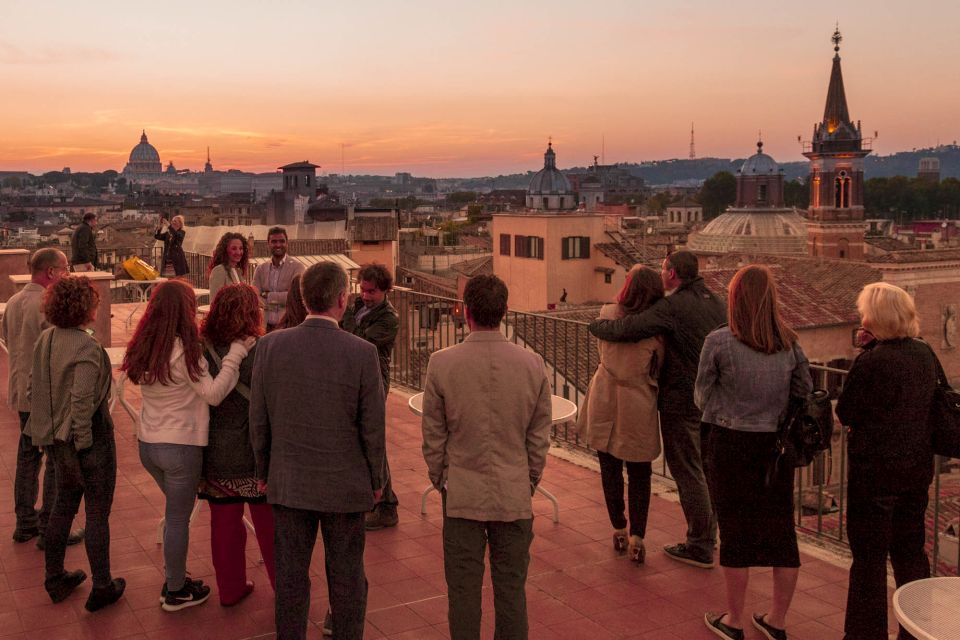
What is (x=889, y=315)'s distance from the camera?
14.0 ft

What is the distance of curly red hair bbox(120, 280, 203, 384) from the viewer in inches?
181

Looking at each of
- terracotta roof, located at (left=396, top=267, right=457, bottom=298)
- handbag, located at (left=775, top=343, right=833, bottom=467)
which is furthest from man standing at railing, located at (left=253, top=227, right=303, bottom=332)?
terracotta roof, located at (left=396, top=267, right=457, bottom=298)

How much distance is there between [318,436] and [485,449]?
2.24ft

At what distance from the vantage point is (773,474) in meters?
4.59

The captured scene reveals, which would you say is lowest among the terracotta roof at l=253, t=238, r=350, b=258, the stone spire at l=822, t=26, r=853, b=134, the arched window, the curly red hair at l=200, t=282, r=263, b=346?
the terracotta roof at l=253, t=238, r=350, b=258

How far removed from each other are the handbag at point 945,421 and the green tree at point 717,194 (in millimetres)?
143329

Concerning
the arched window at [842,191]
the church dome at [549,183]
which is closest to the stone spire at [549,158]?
the church dome at [549,183]

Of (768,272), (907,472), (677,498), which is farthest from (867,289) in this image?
(677,498)

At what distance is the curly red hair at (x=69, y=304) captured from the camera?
15.8ft

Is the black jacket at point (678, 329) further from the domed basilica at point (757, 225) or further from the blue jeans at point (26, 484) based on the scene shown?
the domed basilica at point (757, 225)

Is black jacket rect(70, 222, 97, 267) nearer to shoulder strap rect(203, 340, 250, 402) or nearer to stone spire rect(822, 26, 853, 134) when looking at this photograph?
shoulder strap rect(203, 340, 250, 402)

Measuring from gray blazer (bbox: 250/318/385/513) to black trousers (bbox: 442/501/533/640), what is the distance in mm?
412

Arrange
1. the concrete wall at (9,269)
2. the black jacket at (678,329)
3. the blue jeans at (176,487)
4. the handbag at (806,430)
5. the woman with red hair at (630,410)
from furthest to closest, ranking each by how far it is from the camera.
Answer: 1. the concrete wall at (9,269)
2. the woman with red hair at (630,410)
3. the black jacket at (678,329)
4. the blue jeans at (176,487)
5. the handbag at (806,430)

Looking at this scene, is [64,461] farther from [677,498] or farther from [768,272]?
[677,498]
